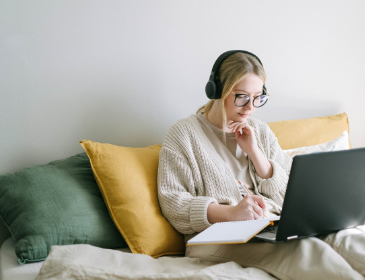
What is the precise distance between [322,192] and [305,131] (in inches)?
43.2

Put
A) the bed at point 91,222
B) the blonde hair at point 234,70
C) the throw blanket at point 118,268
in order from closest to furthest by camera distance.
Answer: the throw blanket at point 118,268, the bed at point 91,222, the blonde hair at point 234,70

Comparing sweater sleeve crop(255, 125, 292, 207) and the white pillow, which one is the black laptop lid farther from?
the white pillow

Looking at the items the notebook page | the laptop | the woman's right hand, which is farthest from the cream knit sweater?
the laptop

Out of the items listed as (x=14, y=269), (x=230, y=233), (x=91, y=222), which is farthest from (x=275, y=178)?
(x=14, y=269)

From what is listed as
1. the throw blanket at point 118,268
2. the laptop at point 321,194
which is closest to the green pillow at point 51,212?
the throw blanket at point 118,268

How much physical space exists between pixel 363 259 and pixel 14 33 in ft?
4.52

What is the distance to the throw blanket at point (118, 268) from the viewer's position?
76cm

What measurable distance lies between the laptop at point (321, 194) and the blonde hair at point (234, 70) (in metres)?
0.58

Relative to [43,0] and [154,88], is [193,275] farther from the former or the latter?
[43,0]

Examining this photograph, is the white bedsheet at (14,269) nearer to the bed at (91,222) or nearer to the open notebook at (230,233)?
the bed at (91,222)

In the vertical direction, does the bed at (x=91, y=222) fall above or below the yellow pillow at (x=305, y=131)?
below

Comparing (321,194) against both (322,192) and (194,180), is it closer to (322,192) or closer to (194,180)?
(322,192)

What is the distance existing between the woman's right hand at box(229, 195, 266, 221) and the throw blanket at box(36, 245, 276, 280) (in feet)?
0.58

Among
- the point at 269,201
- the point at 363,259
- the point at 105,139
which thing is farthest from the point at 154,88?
the point at 363,259
